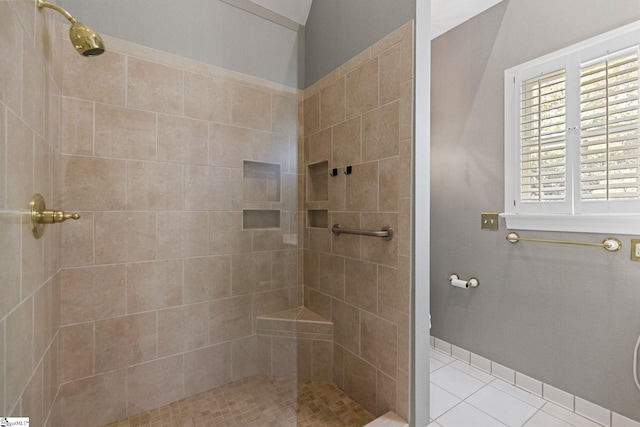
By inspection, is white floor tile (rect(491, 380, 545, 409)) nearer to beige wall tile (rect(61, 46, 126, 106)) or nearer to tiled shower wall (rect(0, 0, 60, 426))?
tiled shower wall (rect(0, 0, 60, 426))

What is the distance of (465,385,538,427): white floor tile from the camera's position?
1294 mm

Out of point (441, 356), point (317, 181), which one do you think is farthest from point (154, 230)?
point (441, 356)

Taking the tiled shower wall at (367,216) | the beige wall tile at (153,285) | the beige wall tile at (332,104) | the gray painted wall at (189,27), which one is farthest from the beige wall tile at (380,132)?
the beige wall tile at (153,285)

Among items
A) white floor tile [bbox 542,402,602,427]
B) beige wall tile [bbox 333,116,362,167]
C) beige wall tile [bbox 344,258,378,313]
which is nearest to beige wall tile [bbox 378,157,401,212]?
beige wall tile [bbox 333,116,362,167]

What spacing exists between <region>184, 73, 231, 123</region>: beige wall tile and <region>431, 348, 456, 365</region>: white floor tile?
1.95 metres

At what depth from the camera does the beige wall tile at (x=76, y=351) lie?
3.41 ft

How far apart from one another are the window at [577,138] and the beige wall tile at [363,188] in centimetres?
87

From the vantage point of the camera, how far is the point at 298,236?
1.51m

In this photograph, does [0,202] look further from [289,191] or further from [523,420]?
[523,420]

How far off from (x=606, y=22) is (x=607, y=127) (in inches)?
19.2

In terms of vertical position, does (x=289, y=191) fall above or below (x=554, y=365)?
above

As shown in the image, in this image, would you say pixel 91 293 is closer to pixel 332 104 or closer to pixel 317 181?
pixel 317 181

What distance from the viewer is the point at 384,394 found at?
124cm

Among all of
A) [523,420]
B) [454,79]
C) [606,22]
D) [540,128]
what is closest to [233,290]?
[523,420]
